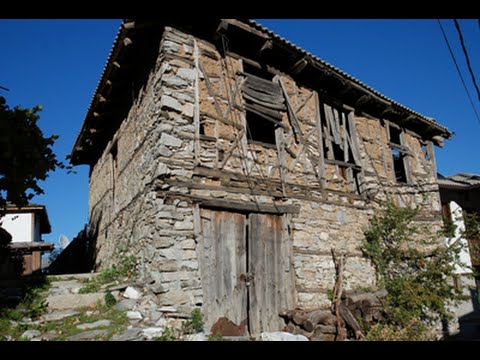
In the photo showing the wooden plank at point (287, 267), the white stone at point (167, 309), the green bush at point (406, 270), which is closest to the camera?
the white stone at point (167, 309)

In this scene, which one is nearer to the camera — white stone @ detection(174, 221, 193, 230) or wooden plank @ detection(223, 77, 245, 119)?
white stone @ detection(174, 221, 193, 230)

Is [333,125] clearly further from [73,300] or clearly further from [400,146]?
[73,300]

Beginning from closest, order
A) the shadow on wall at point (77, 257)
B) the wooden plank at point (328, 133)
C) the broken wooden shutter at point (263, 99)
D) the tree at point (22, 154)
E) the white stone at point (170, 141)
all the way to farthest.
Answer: the tree at point (22, 154) < the white stone at point (170, 141) < the broken wooden shutter at point (263, 99) < the wooden plank at point (328, 133) < the shadow on wall at point (77, 257)

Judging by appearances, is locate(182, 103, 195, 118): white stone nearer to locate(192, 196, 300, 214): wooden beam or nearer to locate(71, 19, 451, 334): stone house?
locate(71, 19, 451, 334): stone house

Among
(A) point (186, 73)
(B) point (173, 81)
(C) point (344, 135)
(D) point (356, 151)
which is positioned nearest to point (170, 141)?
(B) point (173, 81)

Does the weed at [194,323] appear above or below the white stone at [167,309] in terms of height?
below

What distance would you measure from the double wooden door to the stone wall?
252mm

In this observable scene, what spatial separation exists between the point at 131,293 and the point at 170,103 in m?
3.14

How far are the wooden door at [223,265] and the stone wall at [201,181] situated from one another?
0.24m

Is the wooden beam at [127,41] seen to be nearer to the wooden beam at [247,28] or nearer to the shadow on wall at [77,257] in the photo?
the wooden beam at [247,28]

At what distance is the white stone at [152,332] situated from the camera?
5045 mm

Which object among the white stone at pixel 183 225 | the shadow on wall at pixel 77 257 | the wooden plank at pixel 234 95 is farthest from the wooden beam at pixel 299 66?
the shadow on wall at pixel 77 257

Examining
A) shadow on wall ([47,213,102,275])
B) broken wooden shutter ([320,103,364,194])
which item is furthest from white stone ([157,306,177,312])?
shadow on wall ([47,213,102,275])

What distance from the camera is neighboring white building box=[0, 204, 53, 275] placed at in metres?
11.7
